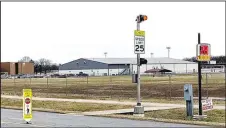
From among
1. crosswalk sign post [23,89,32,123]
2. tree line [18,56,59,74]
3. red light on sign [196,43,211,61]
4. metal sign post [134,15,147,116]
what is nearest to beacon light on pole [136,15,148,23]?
metal sign post [134,15,147,116]

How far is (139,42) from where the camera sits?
17781mm

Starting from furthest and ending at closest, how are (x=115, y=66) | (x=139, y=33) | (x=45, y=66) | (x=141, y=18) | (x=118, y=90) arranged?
(x=45, y=66), (x=115, y=66), (x=118, y=90), (x=139, y=33), (x=141, y=18)

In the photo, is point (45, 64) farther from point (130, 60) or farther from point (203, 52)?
point (203, 52)

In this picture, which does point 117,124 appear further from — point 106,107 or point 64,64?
point 64,64

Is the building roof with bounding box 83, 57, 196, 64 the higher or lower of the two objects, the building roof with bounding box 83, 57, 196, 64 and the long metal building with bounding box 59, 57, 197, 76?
the higher

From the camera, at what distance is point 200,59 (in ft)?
52.6

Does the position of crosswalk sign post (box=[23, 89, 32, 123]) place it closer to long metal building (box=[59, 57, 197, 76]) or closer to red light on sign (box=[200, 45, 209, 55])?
red light on sign (box=[200, 45, 209, 55])

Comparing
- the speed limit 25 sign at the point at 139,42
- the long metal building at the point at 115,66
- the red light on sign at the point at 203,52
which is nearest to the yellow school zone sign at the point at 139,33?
the speed limit 25 sign at the point at 139,42

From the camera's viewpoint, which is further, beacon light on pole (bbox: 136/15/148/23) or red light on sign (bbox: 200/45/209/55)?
beacon light on pole (bbox: 136/15/148/23)

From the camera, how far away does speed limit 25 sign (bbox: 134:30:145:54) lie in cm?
1763

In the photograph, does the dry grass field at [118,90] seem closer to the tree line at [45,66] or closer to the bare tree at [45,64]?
the tree line at [45,66]

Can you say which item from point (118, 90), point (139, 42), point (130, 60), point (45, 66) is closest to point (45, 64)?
point (45, 66)

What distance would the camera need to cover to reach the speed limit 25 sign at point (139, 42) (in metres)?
17.6

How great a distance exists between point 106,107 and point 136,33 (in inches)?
225
